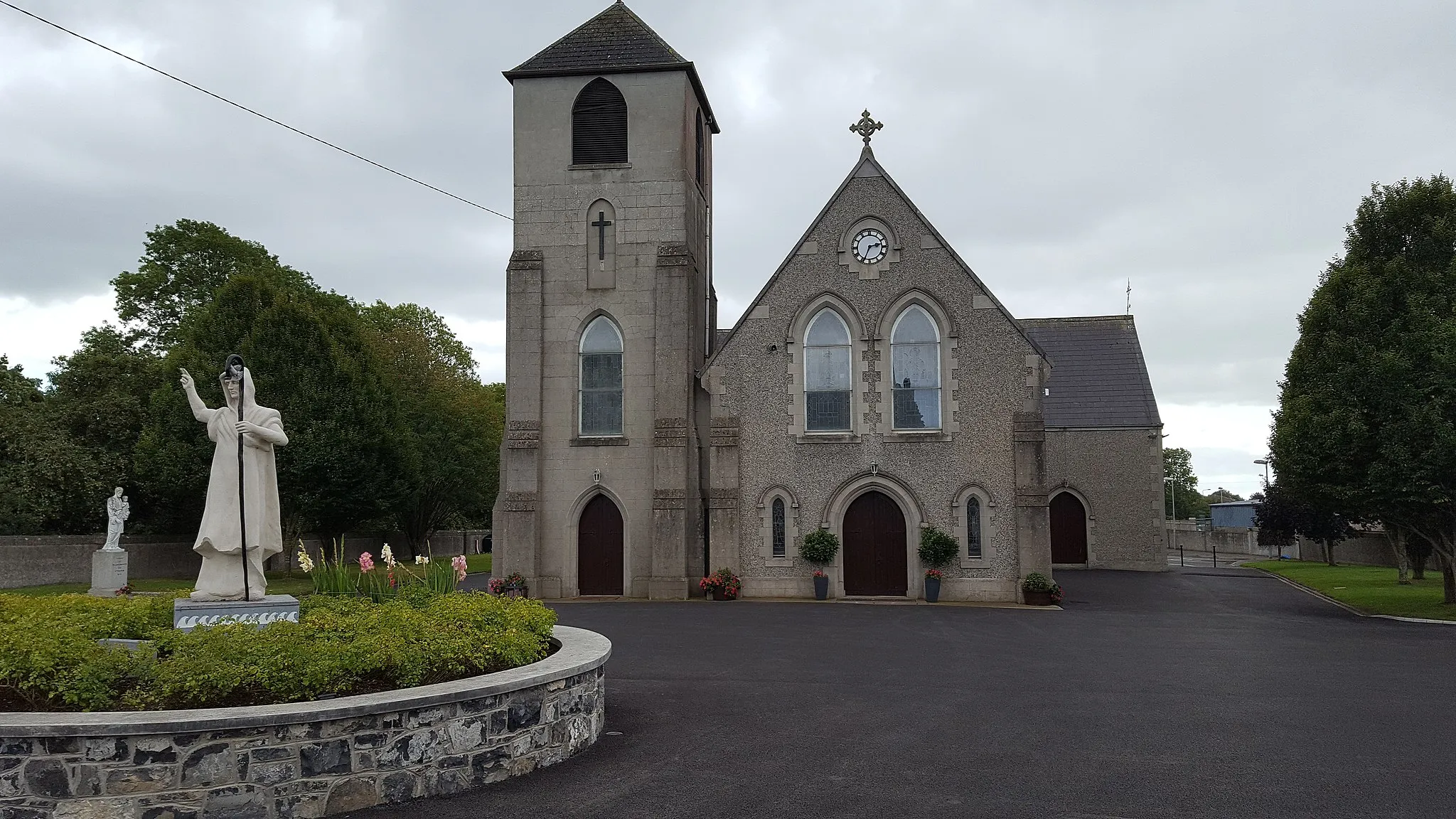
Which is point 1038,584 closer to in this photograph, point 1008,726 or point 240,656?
point 1008,726

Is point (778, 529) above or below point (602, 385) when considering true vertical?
below

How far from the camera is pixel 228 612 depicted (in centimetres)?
945

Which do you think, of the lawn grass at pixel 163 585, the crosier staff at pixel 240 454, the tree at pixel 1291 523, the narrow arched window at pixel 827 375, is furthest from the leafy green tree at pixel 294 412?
the tree at pixel 1291 523

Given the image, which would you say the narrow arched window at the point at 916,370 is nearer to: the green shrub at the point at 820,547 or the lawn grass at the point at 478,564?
the green shrub at the point at 820,547

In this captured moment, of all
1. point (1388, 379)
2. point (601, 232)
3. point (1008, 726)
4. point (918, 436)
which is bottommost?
point (1008, 726)

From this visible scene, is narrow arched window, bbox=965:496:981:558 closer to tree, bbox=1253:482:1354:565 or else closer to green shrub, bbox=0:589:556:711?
green shrub, bbox=0:589:556:711

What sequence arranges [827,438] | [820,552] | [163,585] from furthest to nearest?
[163,585], [827,438], [820,552]

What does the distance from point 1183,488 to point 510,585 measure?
112 m

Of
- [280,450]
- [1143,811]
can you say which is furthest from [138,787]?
[280,450]

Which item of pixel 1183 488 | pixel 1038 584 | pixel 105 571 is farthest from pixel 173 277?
pixel 1183 488

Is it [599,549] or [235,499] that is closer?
[235,499]

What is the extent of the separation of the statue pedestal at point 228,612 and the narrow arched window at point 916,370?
1742 centimetres

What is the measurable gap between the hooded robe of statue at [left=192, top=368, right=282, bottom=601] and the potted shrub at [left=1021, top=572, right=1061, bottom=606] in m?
17.6

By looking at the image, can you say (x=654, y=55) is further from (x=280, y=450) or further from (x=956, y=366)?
(x=280, y=450)
